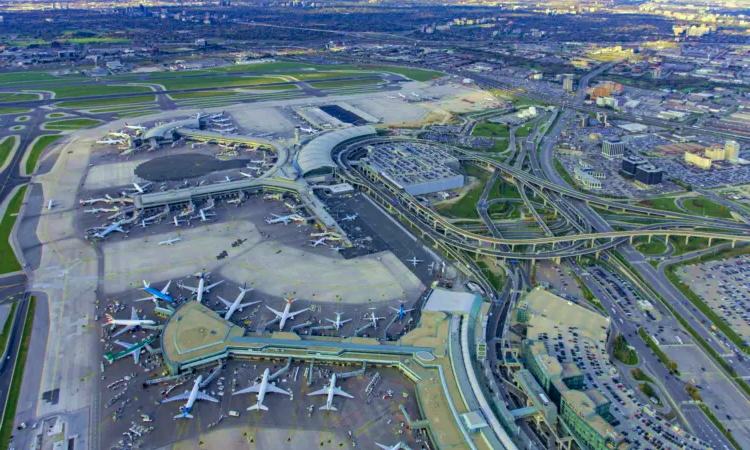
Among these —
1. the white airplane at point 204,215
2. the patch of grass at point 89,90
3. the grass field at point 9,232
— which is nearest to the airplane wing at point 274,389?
the white airplane at point 204,215

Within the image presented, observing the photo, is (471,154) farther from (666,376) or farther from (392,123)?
(666,376)

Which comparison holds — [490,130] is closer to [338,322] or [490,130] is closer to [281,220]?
[281,220]

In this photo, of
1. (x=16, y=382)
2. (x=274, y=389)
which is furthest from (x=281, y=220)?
(x=16, y=382)

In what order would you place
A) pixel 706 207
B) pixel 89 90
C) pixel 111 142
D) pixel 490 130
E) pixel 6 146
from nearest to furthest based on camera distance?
pixel 706 207, pixel 6 146, pixel 111 142, pixel 490 130, pixel 89 90

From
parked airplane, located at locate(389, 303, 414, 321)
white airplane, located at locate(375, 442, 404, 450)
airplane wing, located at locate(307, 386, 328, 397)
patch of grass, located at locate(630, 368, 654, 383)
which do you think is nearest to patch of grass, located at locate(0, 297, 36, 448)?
airplane wing, located at locate(307, 386, 328, 397)

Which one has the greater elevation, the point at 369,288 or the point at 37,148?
the point at 369,288

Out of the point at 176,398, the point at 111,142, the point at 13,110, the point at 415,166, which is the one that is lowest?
the point at 13,110
